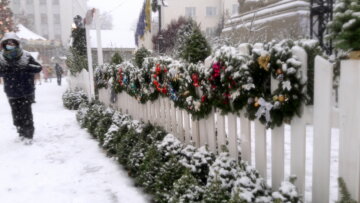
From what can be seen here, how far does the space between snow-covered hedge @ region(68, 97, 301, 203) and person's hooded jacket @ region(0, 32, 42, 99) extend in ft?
6.84

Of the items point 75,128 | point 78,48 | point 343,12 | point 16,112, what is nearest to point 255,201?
point 343,12

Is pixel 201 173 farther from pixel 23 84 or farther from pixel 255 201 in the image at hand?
pixel 23 84

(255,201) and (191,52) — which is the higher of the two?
(191,52)

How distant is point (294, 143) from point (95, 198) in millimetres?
2239

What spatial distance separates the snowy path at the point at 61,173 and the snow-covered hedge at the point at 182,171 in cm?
22

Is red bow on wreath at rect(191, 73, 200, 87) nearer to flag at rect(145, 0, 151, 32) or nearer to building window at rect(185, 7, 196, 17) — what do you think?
flag at rect(145, 0, 151, 32)

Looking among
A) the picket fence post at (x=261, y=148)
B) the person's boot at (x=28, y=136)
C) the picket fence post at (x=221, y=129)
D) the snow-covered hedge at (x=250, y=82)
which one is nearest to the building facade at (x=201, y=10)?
the person's boot at (x=28, y=136)

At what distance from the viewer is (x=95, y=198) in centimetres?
342

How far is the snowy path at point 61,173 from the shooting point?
351 centimetres

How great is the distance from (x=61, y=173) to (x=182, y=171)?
205cm

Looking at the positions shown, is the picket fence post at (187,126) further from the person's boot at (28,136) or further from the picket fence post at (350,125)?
the person's boot at (28,136)

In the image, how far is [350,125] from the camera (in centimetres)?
190

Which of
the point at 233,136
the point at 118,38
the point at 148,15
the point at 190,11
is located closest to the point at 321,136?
the point at 233,136

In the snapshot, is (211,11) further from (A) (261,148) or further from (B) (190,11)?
(A) (261,148)
